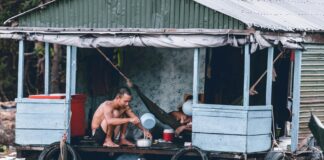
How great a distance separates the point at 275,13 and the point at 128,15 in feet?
10.0

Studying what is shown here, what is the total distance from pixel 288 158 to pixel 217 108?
1859 mm

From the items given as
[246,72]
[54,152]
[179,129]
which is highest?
[246,72]

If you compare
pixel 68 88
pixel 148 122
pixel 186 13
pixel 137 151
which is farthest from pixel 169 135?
pixel 186 13

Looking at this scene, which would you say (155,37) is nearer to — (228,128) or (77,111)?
(228,128)

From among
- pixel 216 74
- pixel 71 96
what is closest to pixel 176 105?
pixel 216 74

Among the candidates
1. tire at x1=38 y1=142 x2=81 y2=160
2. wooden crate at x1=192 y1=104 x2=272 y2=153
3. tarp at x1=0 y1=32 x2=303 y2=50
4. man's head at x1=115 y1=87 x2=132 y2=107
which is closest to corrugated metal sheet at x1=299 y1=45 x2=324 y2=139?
tarp at x1=0 y1=32 x2=303 y2=50

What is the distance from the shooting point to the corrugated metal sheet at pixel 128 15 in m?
15.5

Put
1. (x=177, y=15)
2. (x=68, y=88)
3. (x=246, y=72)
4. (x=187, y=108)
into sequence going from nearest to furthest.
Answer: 1. (x=246, y=72)
2. (x=177, y=15)
3. (x=68, y=88)
4. (x=187, y=108)

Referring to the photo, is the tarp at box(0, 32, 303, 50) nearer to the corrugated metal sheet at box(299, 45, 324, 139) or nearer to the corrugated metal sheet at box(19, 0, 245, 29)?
the corrugated metal sheet at box(19, 0, 245, 29)

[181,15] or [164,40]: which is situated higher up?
[181,15]

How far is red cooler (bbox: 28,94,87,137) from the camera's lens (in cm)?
1650

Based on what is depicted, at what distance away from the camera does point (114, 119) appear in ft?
52.3

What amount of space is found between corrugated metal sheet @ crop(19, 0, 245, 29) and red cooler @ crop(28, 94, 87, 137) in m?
1.34

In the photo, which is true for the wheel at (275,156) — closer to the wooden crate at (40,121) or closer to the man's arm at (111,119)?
the man's arm at (111,119)
